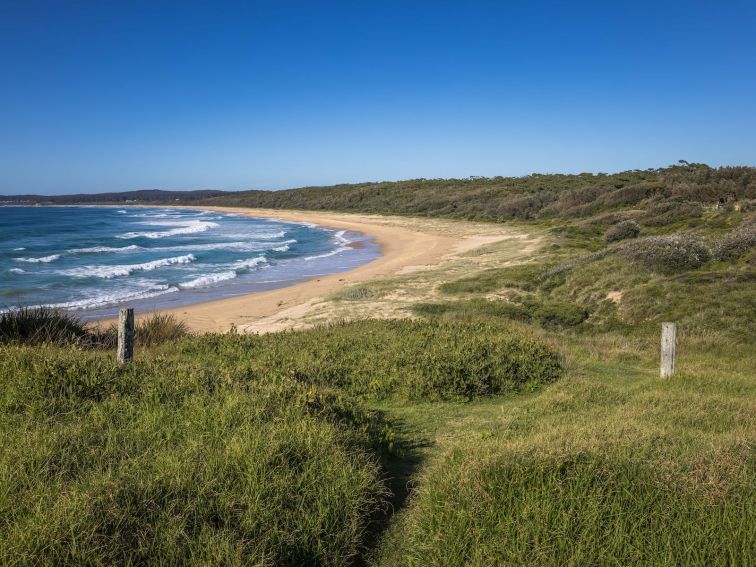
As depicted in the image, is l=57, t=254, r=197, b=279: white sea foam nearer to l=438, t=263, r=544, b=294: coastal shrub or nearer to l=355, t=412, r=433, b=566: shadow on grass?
l=438, t=263, r=544, b=294: coastal shrub

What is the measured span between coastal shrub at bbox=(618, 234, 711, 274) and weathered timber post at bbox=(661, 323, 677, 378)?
9.22m

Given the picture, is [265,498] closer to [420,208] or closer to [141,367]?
[141,367]

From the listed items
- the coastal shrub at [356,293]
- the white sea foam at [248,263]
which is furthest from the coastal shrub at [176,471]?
the white sea foam at [248,263]

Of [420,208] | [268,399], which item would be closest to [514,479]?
[268,399]

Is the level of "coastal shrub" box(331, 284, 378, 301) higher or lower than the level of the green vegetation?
lower

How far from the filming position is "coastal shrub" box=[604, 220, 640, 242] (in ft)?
88.6

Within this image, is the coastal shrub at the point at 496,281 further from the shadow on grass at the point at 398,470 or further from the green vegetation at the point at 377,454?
the shadow on grass at the point at 398,470

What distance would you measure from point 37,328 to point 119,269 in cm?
2251

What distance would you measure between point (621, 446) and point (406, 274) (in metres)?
20.7

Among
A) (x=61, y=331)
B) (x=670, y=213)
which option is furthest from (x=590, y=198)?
(x=61, y=331)

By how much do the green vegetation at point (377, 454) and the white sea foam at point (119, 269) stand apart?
20.4 metres

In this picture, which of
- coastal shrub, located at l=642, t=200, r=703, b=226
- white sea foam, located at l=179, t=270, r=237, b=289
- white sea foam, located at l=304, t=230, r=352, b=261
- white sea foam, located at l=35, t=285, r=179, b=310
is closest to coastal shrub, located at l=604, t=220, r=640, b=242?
coastal shrub, located at l=642, t=200, r=703, b=226

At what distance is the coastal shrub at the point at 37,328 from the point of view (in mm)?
9133

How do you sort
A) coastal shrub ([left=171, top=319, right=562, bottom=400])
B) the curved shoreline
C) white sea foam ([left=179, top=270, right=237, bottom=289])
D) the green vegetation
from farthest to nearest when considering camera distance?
white sea foam ([left=179, top=270, right=237, bottom=289]), the curved shoreline, coastal shrub ([left=171, top=319, right=562, bottom=400]), the green vegetation
